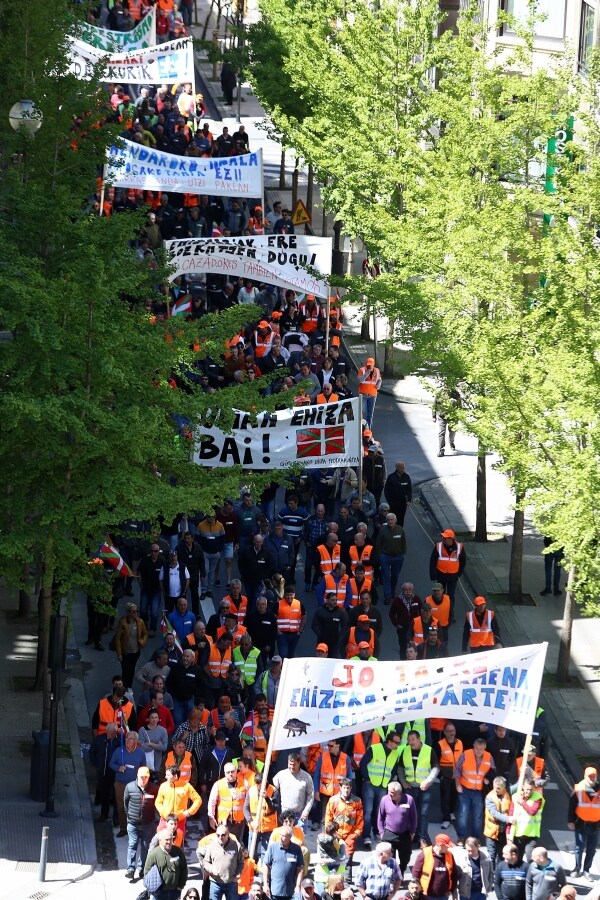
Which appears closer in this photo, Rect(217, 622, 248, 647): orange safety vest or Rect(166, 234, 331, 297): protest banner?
Rect(217, 622, 248, 647): orange safety vest

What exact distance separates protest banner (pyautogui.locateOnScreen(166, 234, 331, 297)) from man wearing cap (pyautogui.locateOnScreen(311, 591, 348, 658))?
344 inches

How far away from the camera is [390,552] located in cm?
2986

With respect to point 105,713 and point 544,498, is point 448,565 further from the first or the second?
point 105,713

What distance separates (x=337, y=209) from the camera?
135ft

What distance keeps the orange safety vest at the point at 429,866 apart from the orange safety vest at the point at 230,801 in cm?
260

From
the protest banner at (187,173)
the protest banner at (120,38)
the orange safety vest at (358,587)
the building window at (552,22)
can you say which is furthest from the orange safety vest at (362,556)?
the building window at (552,22)

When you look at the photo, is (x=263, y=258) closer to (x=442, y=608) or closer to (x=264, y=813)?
(x=442, y=608)

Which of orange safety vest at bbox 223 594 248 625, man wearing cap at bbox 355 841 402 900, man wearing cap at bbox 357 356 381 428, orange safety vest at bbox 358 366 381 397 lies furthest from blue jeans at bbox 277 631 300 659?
orange safety vest at bbox 358 366 381 397

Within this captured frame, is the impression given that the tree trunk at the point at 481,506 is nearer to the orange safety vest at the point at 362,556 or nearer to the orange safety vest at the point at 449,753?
the orange safety vest at the point at 362,556

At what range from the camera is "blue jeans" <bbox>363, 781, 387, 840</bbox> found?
22781mm

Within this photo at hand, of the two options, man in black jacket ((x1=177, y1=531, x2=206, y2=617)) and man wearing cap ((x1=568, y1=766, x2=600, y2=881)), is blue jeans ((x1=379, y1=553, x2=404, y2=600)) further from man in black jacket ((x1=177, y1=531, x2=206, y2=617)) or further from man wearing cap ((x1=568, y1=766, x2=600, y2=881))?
man wearing cap ((x1=568, y1=766, x2=600, y2=881))

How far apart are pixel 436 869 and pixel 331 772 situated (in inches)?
116

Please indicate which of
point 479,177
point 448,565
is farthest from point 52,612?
Answer: point 479,177

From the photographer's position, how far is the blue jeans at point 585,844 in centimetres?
2206
